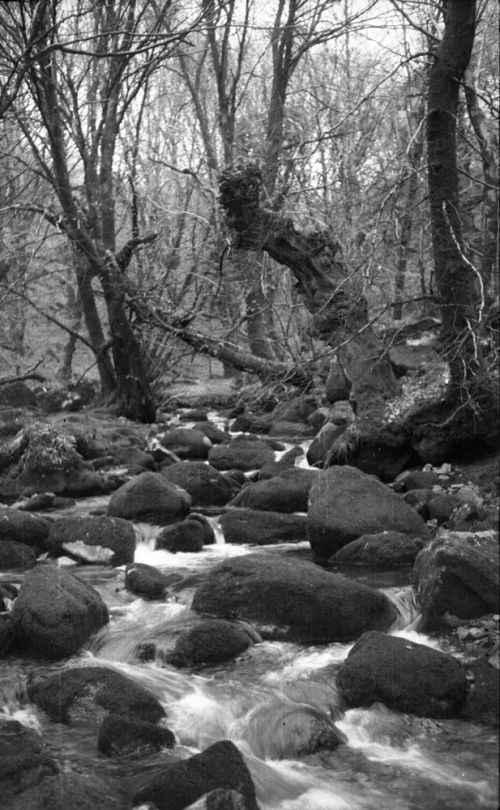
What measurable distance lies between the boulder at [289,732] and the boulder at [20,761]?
107 centimetres

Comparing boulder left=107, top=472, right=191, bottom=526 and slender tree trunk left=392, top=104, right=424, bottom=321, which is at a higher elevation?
slender tree trunk left=392, top=104, right=424, bottom=321

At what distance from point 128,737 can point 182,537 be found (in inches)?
147

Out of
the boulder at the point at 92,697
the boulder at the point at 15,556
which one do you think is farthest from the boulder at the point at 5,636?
the boulder at the point at 15,556

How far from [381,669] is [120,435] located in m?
9.32

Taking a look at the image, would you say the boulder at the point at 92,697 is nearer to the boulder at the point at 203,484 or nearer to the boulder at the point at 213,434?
the boulder at the point at 203,484

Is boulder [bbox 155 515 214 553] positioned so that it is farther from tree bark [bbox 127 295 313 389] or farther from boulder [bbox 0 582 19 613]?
tree bark [bbox 127 295 313 389]

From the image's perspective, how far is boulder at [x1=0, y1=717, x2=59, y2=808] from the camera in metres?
3.89

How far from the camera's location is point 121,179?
1711 centimetres

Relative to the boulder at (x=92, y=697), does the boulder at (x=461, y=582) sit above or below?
above

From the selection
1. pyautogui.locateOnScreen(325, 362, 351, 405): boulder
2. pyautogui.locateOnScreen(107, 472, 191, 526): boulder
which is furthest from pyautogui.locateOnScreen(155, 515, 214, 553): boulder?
pyautogui.locateOnScreen(325, 362, 351, 405): boulder

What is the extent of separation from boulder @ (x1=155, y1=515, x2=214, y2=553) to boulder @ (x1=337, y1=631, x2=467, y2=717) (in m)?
3.23

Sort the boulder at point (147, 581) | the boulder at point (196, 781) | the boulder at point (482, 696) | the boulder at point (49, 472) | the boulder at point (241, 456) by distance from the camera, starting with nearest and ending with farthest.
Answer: the boulder at point (196, 781)
the boulder at point (482, 696)
the boulder at point (147, 581)
the boulder at point (49, 472)
the boulder at point (241, 456)

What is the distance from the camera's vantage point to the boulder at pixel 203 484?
9922mm

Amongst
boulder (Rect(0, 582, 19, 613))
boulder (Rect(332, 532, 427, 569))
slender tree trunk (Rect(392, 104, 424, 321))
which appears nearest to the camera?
boulder (Rect(0, 582, 19, 613))
